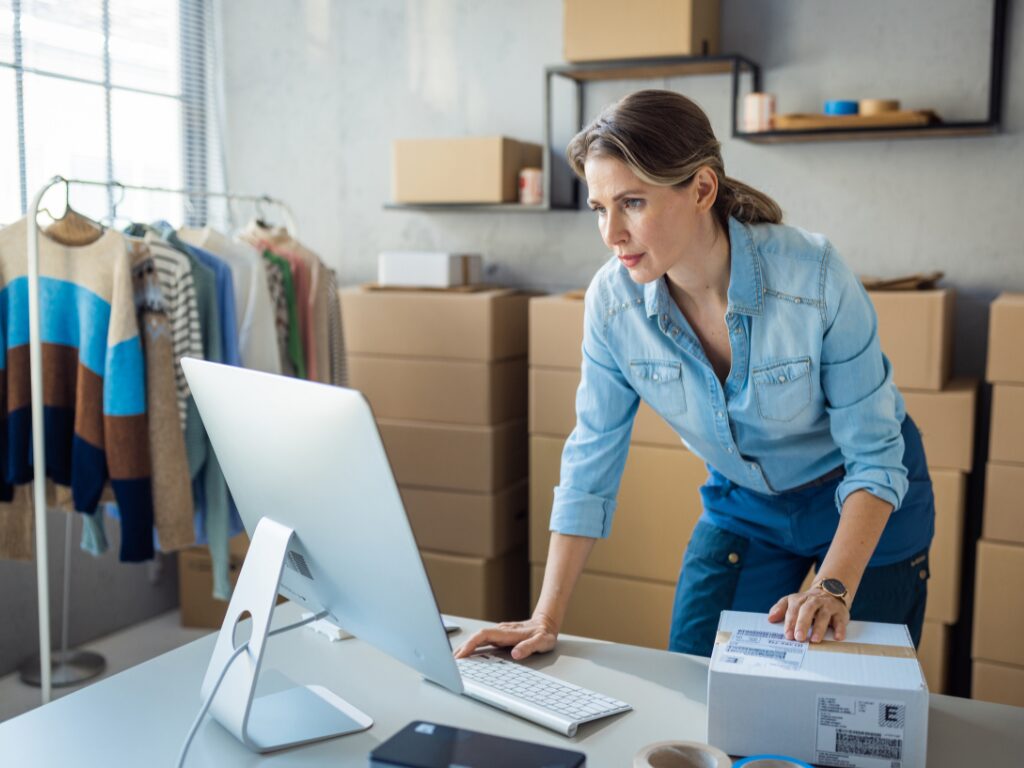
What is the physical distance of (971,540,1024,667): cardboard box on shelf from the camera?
248 cm

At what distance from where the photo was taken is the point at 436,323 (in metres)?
3.04

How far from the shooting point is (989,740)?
1.16 meters

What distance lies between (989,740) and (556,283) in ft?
7.68

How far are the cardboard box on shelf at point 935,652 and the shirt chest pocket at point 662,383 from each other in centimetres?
137

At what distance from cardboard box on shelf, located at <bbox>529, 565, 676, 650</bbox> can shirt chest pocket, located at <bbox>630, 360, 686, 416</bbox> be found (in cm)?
139

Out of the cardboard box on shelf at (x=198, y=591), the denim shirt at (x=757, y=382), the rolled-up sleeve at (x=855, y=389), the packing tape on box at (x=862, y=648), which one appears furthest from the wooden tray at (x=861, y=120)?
the cardboard box on shelf at (x=198, y=591)

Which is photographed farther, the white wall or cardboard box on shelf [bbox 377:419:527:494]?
cardboard box on shelf [bbox 377:419:527:494]

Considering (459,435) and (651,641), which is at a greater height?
(459,435)

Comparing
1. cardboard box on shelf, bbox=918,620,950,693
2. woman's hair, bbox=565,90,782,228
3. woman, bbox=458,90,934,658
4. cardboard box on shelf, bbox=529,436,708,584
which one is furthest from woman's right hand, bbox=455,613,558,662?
cardboard box on shelf, bbox=918,620,950,693

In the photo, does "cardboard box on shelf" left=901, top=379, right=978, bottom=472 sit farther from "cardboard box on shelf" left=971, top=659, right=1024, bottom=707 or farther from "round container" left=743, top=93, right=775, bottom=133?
"round container" left=743, top=93, right=775, bottom=133

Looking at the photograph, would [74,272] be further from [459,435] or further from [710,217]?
[710,217]

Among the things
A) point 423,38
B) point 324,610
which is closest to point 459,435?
point 423,38

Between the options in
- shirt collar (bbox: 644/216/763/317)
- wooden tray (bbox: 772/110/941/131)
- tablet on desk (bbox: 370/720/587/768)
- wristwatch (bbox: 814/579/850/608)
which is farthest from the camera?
wooden tray (bbox: 772/110/941/131)

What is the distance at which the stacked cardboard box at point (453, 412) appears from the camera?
301 centimetres
